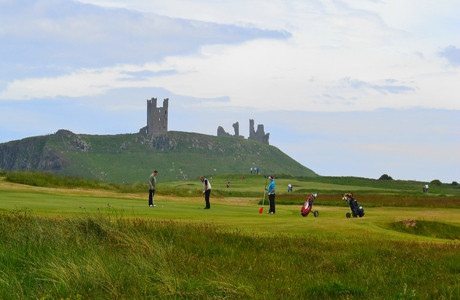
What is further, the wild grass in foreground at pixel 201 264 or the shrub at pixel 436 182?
the shrub at pixel 436 182

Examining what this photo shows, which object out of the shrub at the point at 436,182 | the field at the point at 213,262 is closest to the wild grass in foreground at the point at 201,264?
the field at the point at 213,262

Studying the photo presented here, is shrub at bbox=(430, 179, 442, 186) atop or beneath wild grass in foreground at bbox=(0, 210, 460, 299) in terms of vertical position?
atop

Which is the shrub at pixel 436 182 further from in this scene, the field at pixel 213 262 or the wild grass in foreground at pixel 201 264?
the wild grass in foreground at pixel 201 264

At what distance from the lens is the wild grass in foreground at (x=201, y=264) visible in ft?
41.5

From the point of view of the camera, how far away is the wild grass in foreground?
41.5 ft

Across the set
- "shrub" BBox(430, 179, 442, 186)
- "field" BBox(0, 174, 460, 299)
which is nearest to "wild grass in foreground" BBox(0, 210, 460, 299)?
"field" BBox(0, 174, 460, 299)

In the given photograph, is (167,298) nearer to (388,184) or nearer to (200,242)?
(200,242)

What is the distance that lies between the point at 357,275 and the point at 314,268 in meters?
1.23

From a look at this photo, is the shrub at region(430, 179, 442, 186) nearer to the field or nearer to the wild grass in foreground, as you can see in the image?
the field

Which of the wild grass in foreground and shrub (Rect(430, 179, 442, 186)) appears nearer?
the wild grass in foreground

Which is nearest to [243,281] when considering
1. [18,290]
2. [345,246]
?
[18,290]

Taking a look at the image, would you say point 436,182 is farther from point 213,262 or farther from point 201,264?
point 201,264

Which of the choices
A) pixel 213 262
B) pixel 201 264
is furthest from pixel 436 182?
pixel 201 264

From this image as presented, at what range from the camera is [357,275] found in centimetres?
1480
